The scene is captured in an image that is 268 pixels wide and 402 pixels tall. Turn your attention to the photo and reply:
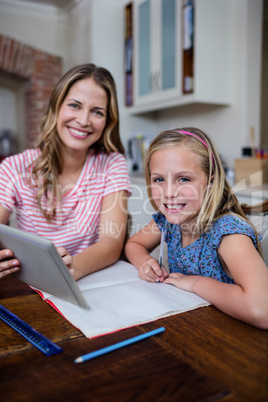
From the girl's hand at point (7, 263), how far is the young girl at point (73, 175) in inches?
17.3

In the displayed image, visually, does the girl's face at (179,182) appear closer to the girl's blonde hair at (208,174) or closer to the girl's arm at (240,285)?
the girl's blonde hair at (208,174)

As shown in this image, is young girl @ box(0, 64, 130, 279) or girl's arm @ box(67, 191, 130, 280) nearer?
girl's arm @ box(67, 191, 130, 280)

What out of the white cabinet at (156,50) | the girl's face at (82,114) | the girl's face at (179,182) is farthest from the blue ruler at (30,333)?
the white cabinet at (156,50)

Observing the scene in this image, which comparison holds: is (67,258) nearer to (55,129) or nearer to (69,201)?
(69,201)

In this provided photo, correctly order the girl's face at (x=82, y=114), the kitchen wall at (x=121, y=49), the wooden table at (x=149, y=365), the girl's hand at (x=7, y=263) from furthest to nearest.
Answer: the kitchen wall at (x=121, y=49) → the girl's face at (x=82, y=114) → the girl's hand at (x=7, y=263) → the wooden table at (x=149, y=365)

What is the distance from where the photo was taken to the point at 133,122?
11.9ft

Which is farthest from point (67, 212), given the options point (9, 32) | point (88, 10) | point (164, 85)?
point (9, 32)

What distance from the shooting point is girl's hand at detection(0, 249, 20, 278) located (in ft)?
2.73

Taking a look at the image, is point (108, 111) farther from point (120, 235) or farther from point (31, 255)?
point (31, 255)

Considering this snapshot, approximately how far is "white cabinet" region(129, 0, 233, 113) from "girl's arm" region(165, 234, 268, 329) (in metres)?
2.03

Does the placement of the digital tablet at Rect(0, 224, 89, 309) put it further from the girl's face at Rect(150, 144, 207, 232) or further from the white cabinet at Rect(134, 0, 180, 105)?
the white cabinet at Rect(134, 0, 180, 105)

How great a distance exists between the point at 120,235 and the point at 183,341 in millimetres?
693

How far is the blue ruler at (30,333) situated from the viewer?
59 centimetres

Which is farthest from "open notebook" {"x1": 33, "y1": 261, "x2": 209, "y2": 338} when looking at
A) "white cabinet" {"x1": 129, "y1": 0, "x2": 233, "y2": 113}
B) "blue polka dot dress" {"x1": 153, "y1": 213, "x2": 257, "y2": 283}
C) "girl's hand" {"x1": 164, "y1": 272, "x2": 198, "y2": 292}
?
"white cabinet" {"x1": 129, "y1": 0, "x2": 233, "y2": 113}
